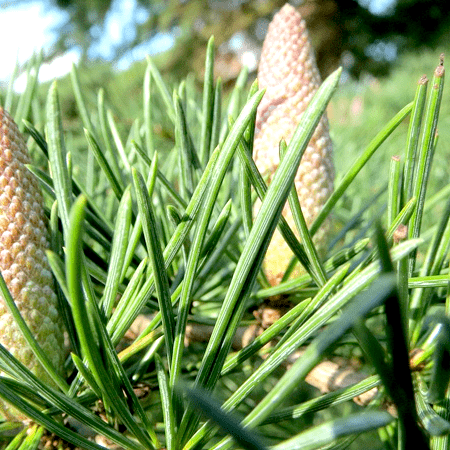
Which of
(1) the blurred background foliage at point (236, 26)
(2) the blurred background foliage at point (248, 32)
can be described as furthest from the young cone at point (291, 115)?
(1) the blurred background foliage at point (236, 26)

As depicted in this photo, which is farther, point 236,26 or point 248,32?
point 248,32

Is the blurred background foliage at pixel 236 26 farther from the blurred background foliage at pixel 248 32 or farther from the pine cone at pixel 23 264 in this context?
the pine cone at pixel 23 264

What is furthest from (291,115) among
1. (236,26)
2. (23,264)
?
(236,26)

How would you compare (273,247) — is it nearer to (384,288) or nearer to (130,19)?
(384,288)

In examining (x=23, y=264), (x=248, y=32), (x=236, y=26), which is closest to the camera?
(x=23, y=264)

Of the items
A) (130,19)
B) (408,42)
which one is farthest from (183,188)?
(408,42)

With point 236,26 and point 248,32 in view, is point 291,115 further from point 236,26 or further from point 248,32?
point 248,32

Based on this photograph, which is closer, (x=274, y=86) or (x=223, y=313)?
(x=223, y=313)
